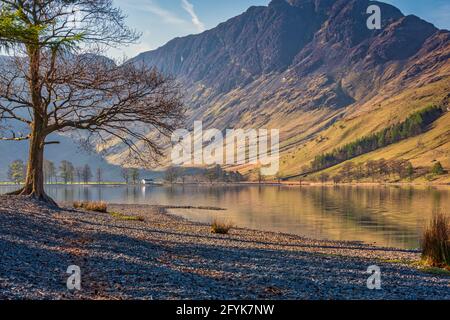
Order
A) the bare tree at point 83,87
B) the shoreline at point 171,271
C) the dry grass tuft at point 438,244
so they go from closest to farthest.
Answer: the shoreline at point 171,271, the dry grass tuft at point 438,244, the bare tree at point 83,87

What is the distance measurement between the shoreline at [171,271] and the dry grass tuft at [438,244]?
1.13 meters

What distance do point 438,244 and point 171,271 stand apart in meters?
14.1

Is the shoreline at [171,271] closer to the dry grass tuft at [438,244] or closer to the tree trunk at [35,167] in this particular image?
the dry grass tuft at [438,244]

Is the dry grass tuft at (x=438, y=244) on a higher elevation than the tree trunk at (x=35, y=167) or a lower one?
lower

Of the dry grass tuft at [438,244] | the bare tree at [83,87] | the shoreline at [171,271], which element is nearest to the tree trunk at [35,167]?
the bare tree at [83,87]

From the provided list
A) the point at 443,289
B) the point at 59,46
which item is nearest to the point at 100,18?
the point at 59,46

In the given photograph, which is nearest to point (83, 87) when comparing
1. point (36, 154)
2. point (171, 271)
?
point (36, 154)

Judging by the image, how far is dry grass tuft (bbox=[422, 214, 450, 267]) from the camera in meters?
22.1

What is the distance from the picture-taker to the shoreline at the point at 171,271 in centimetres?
1273

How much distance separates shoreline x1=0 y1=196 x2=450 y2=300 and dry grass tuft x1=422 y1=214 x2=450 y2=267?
113 cm

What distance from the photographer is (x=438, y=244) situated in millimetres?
22500

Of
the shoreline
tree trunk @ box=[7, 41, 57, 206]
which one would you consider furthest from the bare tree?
the shoreline
